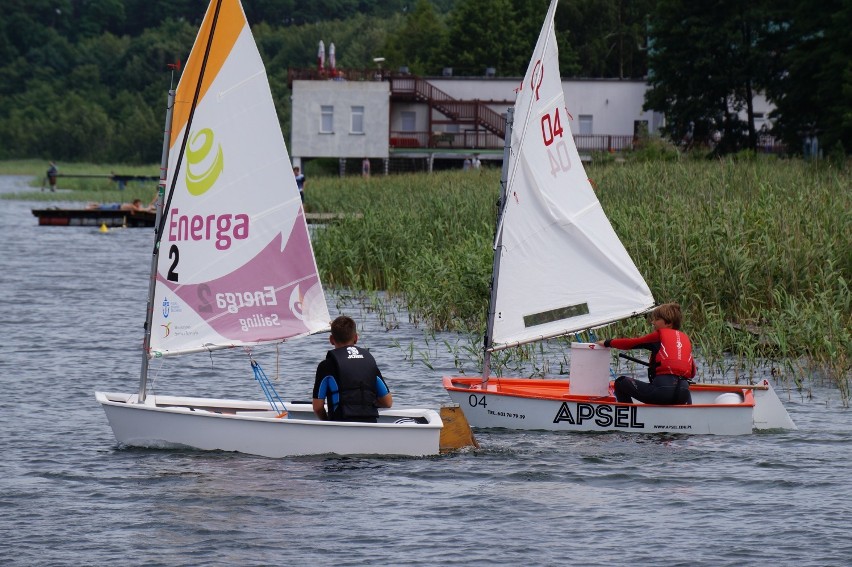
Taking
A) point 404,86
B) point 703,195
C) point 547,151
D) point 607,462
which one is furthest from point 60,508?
point 404,86

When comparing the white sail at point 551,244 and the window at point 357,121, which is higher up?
the window at point 357,121

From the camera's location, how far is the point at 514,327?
16.6 m

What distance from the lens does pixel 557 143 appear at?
16.6 m

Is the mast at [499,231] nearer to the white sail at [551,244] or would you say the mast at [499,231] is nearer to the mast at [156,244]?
the white sail at [551,244]

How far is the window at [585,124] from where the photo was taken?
7738 centimetres

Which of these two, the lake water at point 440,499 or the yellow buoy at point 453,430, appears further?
the yellow buoy at point 453,430

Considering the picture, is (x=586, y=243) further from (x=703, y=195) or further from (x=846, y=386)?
(x=703, y=195)

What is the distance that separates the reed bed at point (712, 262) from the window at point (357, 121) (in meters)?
44.2


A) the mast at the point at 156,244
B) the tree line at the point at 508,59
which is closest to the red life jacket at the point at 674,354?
the mast at the point at 156,244

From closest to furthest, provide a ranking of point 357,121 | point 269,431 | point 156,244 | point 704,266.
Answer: point 269,431 < point 156,244 < point 704,266 < point 357,121

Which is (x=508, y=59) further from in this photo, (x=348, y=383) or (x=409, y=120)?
(x=348, y=383)

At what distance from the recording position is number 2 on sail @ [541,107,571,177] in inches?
648

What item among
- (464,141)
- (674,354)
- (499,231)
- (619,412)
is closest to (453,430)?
(619,412)

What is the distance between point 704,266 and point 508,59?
272 feet
